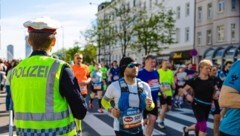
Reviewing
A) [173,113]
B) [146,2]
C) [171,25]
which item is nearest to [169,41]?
[171,25]

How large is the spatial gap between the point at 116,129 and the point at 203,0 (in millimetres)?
42249

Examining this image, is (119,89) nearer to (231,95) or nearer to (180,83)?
(231,95)

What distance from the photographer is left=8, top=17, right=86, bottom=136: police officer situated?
10.8 feet

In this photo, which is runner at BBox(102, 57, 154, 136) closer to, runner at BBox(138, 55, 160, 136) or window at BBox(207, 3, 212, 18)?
runner at BBox(138, 55, 160, 136)

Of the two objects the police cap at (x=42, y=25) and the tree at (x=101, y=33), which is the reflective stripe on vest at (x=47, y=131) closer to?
the police cap at (x=42, y=25)

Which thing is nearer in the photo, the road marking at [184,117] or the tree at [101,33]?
the road marking at [184,117]

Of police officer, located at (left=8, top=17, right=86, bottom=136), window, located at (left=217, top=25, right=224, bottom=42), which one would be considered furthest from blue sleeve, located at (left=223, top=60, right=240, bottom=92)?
window, located at (left=217, top=25, right=224, bottom=42)

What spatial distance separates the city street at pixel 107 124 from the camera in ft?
34.2

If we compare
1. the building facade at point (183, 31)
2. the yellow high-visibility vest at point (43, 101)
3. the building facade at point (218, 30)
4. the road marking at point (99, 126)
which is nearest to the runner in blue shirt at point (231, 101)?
the yellow high-visibility vest at point (43, 101)

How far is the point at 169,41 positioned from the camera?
44500 millimetres

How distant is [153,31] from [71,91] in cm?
4142

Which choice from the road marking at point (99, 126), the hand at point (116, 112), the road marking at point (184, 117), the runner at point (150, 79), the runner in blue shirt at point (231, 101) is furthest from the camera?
the road marking at point (184, 117)

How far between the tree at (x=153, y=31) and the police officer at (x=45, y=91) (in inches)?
1579

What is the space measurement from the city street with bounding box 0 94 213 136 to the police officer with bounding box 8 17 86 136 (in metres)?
6.81
